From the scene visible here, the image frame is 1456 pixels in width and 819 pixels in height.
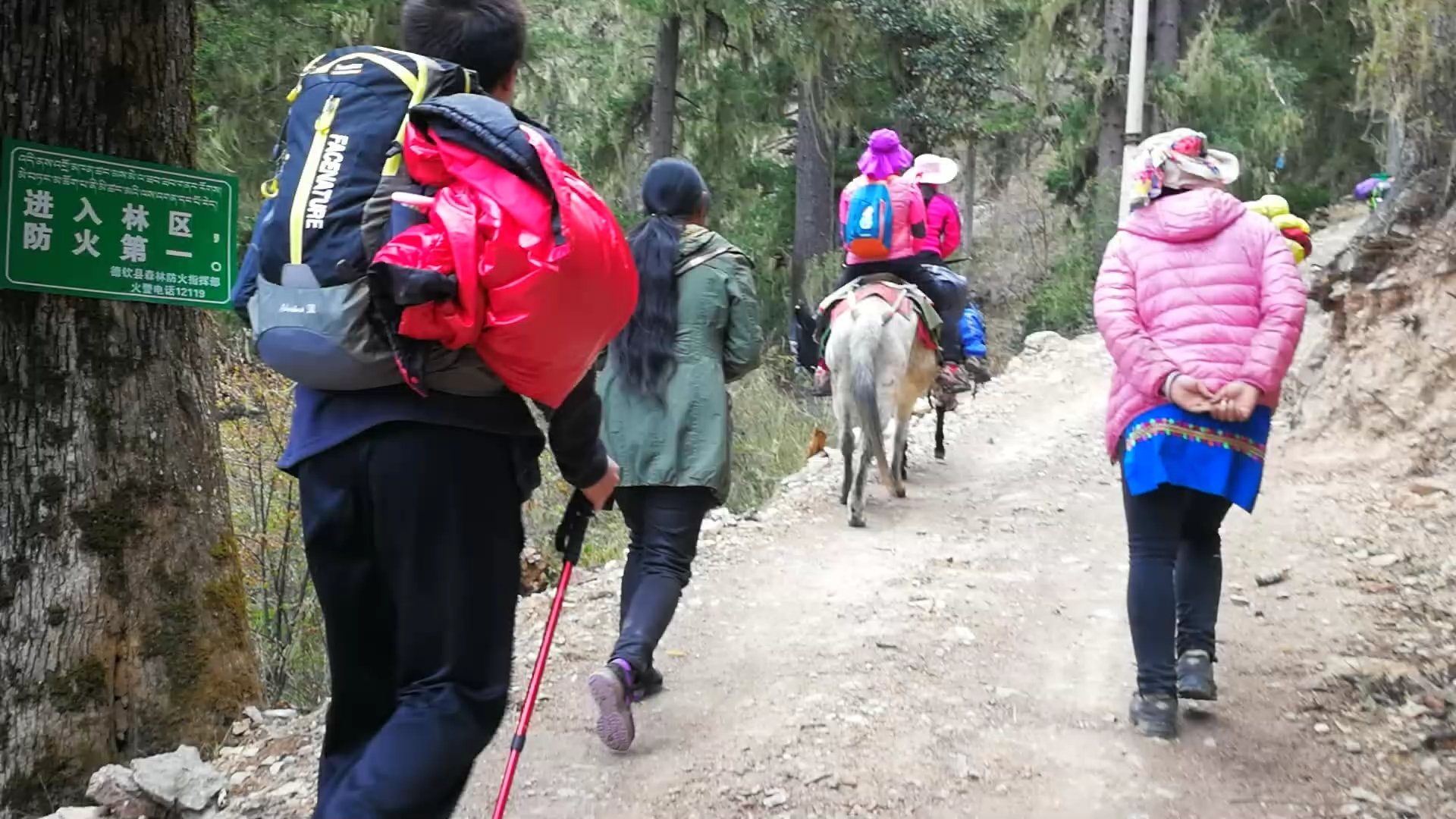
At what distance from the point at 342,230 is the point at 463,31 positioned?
0.55 m

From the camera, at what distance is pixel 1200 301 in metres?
4.13

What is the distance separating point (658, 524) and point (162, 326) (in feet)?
6.13

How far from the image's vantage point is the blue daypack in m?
9.24

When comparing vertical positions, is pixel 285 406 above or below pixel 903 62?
below

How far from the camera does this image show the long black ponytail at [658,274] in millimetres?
4488

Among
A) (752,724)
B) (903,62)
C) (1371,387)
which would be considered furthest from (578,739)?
(903,62)

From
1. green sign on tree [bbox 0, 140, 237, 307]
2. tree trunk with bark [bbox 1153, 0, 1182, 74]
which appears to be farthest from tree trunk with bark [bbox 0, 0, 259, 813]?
tree trunk with bark [bbox 1153, 0, 1182, 74]

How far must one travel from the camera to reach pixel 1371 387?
26.5 ft

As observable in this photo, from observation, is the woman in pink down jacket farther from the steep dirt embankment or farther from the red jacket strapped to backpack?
the red jacket strapped to backpack

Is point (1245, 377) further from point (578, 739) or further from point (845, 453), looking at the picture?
point (845, 453)

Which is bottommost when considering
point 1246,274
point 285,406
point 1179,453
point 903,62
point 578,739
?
point 578,739

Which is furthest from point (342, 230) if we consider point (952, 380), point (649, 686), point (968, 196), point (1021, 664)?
point (968, 196)

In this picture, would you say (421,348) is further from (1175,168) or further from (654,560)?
(1175,168)

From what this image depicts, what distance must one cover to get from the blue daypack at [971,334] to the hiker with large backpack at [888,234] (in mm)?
320
